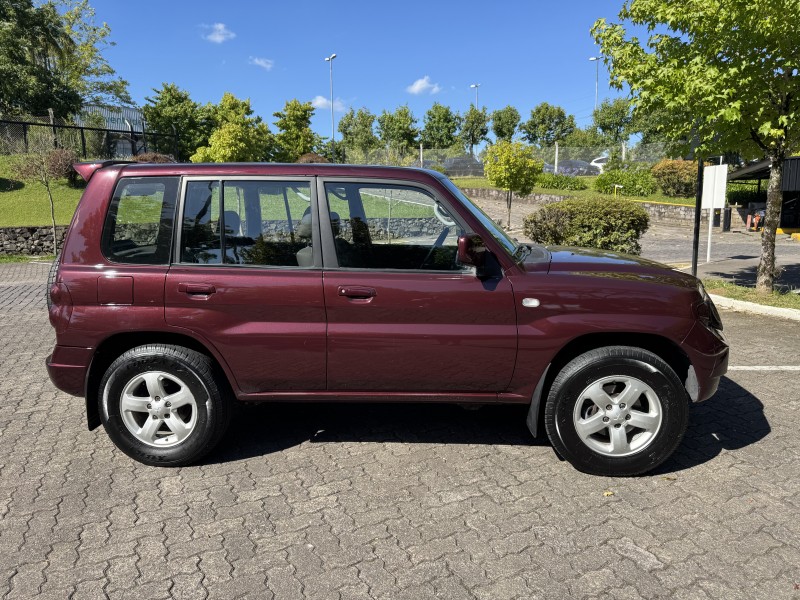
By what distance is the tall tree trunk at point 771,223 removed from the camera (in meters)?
9.37

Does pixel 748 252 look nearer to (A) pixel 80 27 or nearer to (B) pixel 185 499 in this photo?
(B) pixel 185 499

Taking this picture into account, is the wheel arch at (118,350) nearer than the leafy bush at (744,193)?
Yes

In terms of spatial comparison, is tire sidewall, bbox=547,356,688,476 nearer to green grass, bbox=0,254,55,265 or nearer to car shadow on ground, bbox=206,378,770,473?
car shadow on ground, bbox=206,378,770,473

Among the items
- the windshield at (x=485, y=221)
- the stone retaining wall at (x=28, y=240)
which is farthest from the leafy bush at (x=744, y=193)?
the stone retaining wall at (x=28, y=240)

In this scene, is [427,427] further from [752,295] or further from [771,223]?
[771,223]

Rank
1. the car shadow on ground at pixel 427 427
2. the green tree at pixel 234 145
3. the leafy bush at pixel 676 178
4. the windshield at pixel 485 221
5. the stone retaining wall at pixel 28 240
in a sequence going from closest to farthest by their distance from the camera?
the windshield at pixel 485 221, the car shadow on ground at pixel 427 427, the stone retaining wall at pixel 28 240, the green tree at pixel 234 145, the leafy bush at pixel 676 178

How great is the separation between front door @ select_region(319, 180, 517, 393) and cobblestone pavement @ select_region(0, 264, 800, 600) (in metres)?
0.64

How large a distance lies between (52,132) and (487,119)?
4639 centimetres

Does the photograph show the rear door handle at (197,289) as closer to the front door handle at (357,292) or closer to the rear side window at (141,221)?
the rear side window at (141,221)

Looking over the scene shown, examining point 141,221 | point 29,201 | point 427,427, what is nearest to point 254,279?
point 141,221

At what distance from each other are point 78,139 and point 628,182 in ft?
88.8

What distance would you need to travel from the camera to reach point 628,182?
3228cm

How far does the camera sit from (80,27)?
4869 centimetres

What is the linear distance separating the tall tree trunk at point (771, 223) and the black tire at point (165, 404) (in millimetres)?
9097
